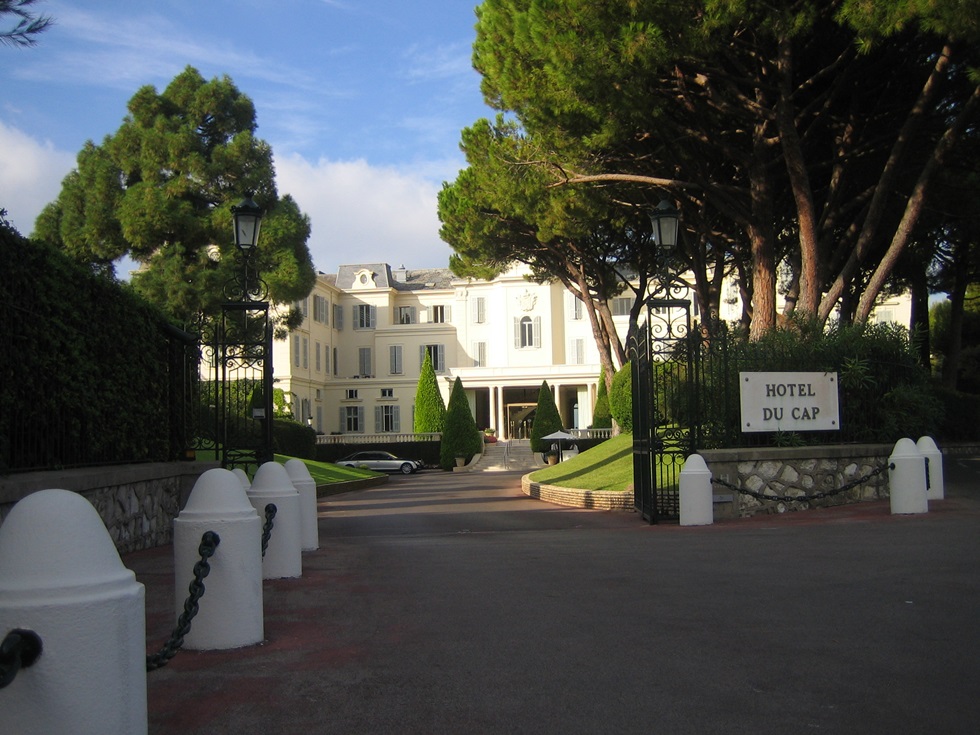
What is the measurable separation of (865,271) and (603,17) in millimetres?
12663

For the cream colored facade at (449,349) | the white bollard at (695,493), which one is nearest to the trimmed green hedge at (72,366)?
the white bollard at (695,493)

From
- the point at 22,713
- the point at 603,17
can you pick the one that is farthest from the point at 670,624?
the point at 603,17

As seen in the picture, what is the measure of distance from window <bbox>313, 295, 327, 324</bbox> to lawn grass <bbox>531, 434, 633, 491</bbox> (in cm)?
3638

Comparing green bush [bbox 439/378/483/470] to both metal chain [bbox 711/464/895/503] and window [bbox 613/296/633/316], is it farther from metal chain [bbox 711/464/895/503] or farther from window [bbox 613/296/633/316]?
metal chain [bbox 711/464/895/503]

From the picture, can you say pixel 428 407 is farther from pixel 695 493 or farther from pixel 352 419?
pixel 695 493

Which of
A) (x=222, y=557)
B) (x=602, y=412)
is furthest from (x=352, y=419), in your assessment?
(x=222, y=557)

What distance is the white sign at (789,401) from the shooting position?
41.2 feet

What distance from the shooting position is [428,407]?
51.2m

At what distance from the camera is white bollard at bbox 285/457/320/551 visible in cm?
896

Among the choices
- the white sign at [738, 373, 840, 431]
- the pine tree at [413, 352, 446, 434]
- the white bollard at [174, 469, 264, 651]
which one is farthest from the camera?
the pine tree at [413, 352, 446, 434]

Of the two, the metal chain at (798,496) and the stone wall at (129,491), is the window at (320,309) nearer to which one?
Answer: the stone wall at (129,491)

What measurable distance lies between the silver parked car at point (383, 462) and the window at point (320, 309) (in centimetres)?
1448

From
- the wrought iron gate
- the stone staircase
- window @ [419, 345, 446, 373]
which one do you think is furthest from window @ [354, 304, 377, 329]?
the wrought iron gate

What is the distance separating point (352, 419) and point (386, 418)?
221cm
